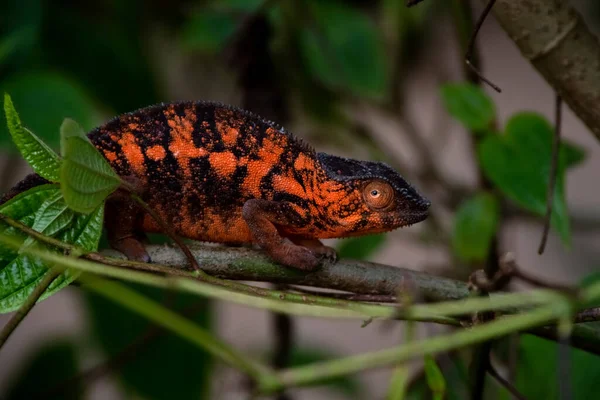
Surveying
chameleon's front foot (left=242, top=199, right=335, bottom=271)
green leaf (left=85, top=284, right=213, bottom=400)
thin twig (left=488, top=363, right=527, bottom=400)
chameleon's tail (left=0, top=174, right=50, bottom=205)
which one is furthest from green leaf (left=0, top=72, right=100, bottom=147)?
thin twig (left=488, top=363, right=527, bottom=400)

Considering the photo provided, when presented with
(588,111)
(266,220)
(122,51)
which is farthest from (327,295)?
(122,51)

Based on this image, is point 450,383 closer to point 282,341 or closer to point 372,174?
point 372,174

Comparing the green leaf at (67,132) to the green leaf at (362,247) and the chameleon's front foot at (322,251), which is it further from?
the green leaf at (362,247)

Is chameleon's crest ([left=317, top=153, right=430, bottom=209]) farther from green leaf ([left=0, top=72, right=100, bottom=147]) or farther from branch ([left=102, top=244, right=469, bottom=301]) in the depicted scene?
green leaf ([left=0, top=72, right=100, bottom=147])

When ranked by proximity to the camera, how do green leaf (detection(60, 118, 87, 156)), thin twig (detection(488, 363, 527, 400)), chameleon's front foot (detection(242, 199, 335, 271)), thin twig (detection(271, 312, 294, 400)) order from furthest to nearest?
thin twig (detection(271, 312, 294, 400)), chameleon's front foot (detection(242, 199, 335, 271)), thin twig (detection(488, 363, 527, 400)), green leaf (detection(60, 118, 87, 156))

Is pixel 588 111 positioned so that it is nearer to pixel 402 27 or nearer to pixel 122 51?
pixel 402 27

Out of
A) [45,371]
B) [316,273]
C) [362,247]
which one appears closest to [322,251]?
[316,273]
